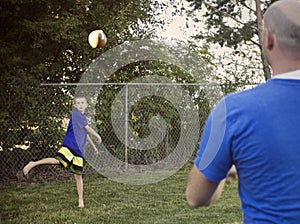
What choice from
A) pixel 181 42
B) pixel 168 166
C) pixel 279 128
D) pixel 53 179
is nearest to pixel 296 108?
pixel 279 128

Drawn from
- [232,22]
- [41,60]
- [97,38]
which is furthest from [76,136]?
[232,22]

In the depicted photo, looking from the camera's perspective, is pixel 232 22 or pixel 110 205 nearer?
pixel 110 205

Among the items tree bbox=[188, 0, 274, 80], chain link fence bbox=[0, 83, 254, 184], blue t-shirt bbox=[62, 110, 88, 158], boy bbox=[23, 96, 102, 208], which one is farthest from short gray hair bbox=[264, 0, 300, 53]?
tree bbox=[188, 0, 274, 80]

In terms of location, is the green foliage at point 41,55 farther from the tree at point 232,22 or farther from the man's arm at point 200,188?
the man's arm at point 200,188

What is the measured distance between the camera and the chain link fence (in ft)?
25.1

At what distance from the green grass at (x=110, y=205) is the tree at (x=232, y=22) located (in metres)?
5.37

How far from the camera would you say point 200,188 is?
1.23 metres

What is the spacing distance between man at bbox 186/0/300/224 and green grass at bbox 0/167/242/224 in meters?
3.57

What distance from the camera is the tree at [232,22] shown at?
11602 millimetres

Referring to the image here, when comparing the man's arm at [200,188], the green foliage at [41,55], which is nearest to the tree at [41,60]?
the green foliage at [41,55]

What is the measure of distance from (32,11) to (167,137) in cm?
323

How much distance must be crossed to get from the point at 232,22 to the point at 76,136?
731 centimetres

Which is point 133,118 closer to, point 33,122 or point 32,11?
point 33,122

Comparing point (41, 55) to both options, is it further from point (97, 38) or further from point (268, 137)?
point (268, 137)
